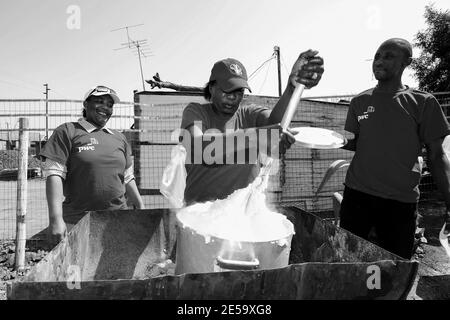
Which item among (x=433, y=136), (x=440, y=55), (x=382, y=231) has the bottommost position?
(x=382, y=231)

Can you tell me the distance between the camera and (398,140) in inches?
89.0

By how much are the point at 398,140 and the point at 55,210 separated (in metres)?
2.28

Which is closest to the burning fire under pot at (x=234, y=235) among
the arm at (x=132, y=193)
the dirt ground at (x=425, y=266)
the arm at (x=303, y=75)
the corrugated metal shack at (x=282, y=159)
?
the arm at (x=303, y=75)

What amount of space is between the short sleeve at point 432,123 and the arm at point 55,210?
95.2 inches

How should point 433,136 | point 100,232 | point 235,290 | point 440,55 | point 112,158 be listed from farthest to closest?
point 440,55
point 112,158
point 433,136
point 100,232
point 235,290

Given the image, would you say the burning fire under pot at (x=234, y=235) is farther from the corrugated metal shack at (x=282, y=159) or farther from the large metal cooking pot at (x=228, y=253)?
the corrugated metal shack at (x=282, y=159)

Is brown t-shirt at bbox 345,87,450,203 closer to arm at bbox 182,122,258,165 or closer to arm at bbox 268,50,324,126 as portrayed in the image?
arm at bbox 268,50,324,126

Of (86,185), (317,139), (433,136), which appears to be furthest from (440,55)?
(86,185)

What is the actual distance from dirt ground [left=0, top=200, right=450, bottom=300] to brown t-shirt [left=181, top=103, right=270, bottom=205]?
195cm

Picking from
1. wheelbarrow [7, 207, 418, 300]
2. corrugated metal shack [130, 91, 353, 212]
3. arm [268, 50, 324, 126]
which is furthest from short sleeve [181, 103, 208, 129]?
corrugated metal shack [130, 91, 353, 212]

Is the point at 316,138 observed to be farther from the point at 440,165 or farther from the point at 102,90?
the point at 102,90

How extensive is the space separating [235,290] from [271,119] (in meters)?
1.12

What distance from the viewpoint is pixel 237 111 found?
6.68 ft

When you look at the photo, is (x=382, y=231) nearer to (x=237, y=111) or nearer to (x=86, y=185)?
(x=237, y=111)
